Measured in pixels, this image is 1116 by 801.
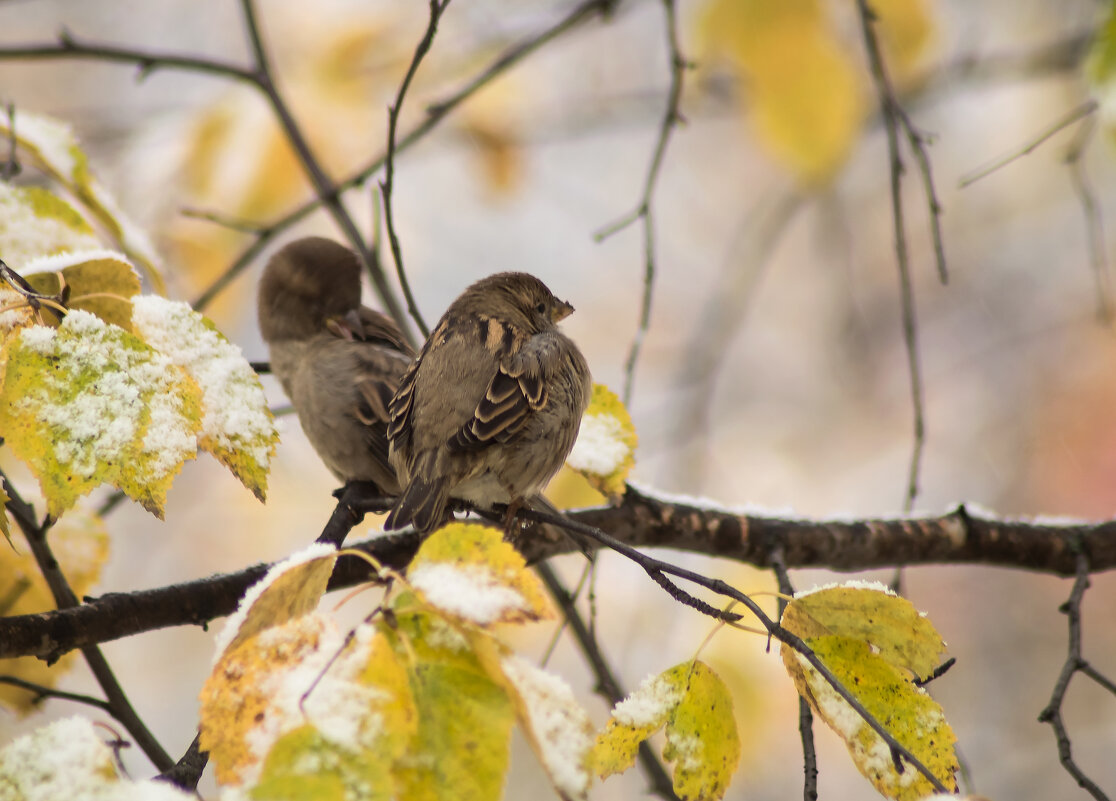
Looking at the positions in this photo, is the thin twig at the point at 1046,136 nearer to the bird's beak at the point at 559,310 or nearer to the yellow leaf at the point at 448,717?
the bird's beak at the point at 559,310

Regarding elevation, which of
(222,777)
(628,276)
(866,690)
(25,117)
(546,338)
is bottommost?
(222,777)

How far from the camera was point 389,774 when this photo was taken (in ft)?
2.75

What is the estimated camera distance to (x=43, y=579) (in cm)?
177

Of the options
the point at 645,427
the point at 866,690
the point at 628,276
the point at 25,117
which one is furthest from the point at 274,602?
the point at 628,276

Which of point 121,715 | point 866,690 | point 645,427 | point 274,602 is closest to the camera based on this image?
point 274,602

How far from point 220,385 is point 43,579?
906mm

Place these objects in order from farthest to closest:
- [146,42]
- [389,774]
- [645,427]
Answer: [146,42], [645,427], [389,774]

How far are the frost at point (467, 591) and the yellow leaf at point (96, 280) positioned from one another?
23.3 inches

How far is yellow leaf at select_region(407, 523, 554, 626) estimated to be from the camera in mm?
907

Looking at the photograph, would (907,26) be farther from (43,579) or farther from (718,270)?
(718,270)

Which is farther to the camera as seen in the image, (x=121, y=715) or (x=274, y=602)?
(x=121, y=715)

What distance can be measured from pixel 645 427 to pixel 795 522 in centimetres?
263

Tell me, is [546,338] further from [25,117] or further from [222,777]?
[222,777]

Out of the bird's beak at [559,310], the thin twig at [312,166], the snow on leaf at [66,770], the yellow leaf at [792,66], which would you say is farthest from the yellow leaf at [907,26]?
the snow on leaf at [66,770]
